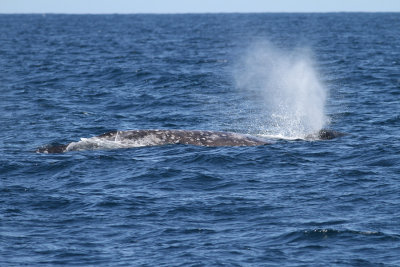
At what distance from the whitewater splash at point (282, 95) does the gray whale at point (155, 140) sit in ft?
8.52

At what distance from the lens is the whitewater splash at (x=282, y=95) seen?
1114 inches

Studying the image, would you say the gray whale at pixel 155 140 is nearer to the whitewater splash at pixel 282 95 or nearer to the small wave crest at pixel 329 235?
the whitewater splash at pixel 282 95

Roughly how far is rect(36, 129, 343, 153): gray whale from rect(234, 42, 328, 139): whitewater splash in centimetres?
260

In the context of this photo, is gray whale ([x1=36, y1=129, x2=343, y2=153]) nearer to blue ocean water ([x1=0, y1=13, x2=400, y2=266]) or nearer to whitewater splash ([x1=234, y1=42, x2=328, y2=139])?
blue ocean water ([x1=0, y1=13, x2=400, y2=266])

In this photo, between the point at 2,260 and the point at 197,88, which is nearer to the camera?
the point at 2,260

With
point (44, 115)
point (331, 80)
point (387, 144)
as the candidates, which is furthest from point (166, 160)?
point (331, 80)

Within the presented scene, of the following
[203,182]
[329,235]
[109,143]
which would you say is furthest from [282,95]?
[329,235]

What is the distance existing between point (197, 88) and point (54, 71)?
13785mm

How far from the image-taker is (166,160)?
21.3m

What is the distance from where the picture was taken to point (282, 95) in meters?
38.9

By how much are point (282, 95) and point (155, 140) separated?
16506 millimetres

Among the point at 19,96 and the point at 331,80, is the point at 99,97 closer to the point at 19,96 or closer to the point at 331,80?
the point at 19,96

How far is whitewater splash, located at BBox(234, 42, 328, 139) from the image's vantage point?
2830cm

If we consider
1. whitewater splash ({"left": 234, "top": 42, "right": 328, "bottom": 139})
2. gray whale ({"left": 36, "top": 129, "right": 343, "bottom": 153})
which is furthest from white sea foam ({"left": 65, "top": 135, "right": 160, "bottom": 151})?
whitewater splash ({"left": 234, "top": 42, "right": 328, "bottom": 139})
